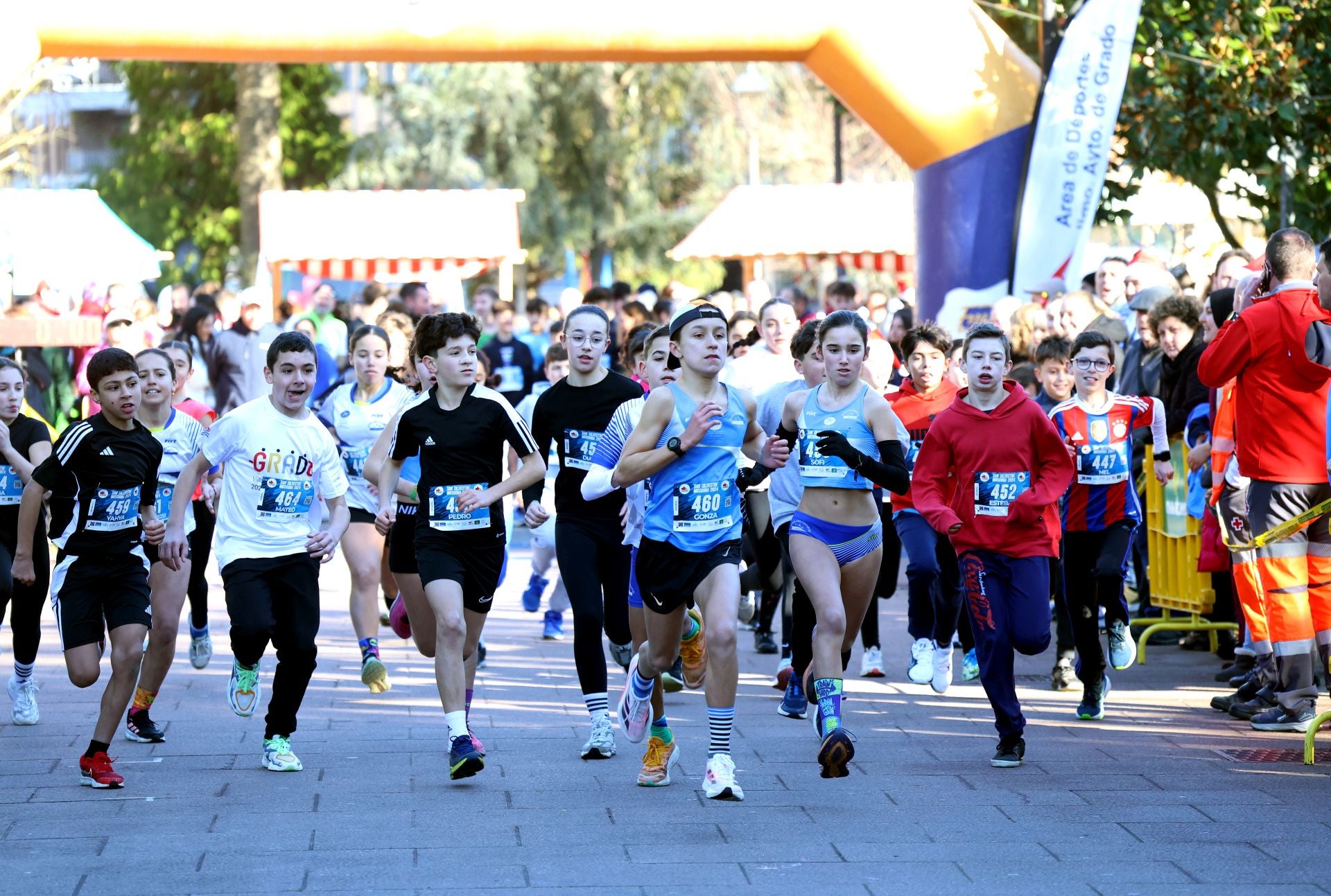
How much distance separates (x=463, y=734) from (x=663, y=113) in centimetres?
3478

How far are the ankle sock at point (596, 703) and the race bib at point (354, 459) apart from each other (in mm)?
2612

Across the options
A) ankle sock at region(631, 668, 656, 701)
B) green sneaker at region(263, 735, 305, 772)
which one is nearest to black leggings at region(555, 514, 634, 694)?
ankle sock at region(631, 668, 656, 701)

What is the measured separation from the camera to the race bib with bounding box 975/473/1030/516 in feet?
24.6

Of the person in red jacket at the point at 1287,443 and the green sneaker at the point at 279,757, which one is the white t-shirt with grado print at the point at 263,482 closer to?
the green sneaker at the point at 279,757

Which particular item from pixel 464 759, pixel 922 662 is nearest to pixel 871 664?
pixel 922 662

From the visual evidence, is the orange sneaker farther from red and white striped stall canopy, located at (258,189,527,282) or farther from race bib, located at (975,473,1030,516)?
red and white striped stall canopy, located at (258,189,527,282)

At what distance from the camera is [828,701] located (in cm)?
687

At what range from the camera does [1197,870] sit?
221 inches

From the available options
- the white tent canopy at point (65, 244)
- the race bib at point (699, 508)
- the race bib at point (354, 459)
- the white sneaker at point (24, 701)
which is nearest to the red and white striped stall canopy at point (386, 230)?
the white tent canopy at point (65, 244)

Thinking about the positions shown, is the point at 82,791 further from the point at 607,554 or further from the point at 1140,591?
the point at 1140,591

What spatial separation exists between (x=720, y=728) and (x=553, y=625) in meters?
4.62

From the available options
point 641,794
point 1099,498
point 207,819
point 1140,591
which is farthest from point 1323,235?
point 207,819

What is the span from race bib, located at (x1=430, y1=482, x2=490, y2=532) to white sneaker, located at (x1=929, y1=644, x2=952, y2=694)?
2.85 metres

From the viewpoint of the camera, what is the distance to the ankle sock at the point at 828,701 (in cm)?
678
